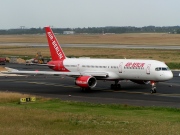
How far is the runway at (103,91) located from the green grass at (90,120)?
5127mm

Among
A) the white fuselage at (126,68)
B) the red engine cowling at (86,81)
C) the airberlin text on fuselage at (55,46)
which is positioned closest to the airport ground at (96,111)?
the red engine cowling at (86,81)

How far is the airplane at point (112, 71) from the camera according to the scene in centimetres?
5473

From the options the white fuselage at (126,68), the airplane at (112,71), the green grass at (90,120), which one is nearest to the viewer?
the green grass at (90,120)

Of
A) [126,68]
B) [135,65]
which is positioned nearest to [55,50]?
[126,68]

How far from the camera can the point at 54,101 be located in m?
46.2

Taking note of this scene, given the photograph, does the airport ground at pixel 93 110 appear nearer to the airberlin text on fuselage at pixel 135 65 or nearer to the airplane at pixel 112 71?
the airplane at pixel 112 71

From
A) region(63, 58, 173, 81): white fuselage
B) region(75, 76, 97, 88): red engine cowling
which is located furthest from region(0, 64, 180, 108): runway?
region(63, 58, 173, 81): white fuselage

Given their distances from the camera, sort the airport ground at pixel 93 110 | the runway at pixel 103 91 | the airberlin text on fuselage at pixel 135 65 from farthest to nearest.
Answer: the airberlin text on fuselage at pixel 135 65 < the runway at pixel 103 91 < the airport ground at pixel 93 110

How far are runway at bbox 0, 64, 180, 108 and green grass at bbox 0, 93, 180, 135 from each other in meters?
5.13

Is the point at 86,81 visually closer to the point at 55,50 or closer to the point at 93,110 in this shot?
the point at 55,50

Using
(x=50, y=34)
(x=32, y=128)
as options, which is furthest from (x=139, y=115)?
(x=50, y=34)

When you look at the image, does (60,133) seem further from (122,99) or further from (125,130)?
(122,99)

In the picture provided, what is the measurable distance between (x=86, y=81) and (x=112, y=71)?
4328 millimetres

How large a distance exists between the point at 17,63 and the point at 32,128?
82.5 metres
